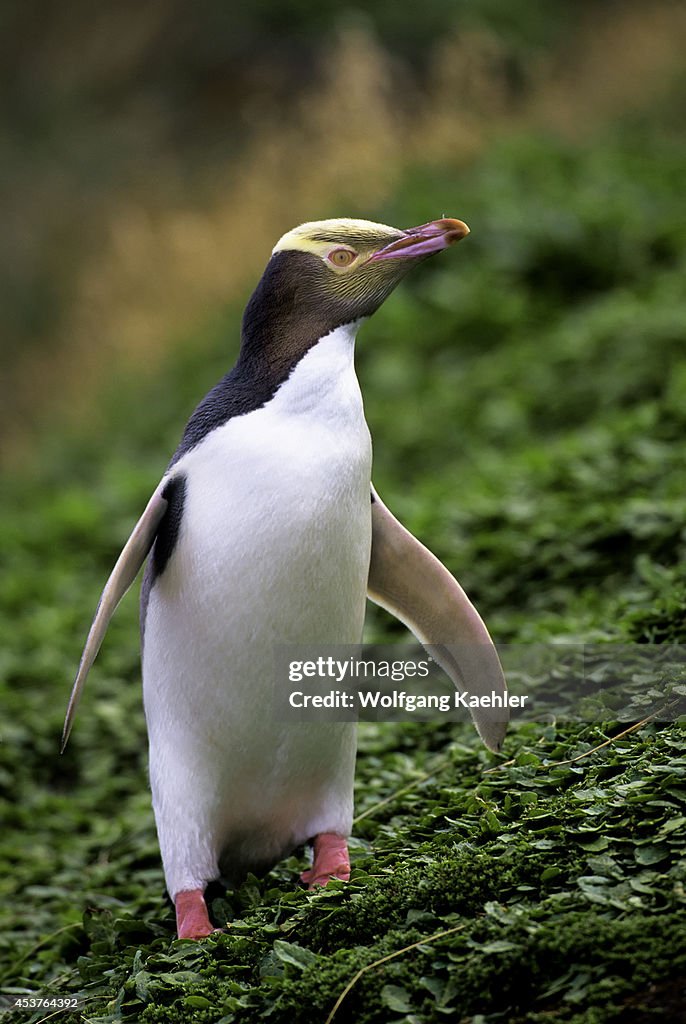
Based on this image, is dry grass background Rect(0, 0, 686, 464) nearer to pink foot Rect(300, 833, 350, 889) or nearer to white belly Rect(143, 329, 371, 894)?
white belly Rect(143, 329, 371, 894)

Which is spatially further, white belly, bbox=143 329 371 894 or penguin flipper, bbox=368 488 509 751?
penguin flipper, bbox=368 488 509 751

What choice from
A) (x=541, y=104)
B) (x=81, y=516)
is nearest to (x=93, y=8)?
(x=541, y=104)

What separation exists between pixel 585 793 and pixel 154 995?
1144 mm

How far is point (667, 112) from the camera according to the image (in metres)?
12.2

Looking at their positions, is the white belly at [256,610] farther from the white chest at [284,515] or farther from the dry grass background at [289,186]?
the dry grass background at [289,186]

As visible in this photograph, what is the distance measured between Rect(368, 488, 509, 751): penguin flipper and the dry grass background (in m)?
7.04

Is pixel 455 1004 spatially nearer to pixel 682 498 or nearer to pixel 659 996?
pixel 659 996

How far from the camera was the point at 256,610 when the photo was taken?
3.19 m

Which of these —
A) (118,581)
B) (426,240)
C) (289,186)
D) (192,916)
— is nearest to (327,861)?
(192,916)

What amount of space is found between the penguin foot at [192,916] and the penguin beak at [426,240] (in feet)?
5.70

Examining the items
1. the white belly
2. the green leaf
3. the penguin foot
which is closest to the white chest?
the white belly

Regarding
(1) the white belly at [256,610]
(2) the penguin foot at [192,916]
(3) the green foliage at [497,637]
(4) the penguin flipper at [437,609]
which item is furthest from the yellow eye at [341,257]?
(2) the penguin foot at [192,916]

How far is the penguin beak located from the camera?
3338mm

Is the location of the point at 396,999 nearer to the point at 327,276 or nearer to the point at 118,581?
the point at 118,581
